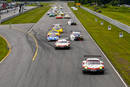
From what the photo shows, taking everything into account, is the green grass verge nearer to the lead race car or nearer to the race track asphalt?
the race track asphalt

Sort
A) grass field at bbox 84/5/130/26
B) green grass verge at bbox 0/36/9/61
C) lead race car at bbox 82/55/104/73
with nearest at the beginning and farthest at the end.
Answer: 1. lead race car at bbox 82/55/104/73
2. green grass verge at bbox 0/36/9/61
3. grass field at bbox 84/5/130/26

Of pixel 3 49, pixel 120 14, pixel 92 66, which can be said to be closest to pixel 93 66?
pixel 92 66

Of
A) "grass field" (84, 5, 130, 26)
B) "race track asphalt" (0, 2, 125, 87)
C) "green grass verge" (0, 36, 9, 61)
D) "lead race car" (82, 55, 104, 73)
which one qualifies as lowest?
"grass field" (84, 5, 130, 26)

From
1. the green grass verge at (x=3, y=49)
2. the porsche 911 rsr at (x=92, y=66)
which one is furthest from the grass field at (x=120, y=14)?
the porsche 911 rsr at (x=92, y=66)

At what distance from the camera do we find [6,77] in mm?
24047

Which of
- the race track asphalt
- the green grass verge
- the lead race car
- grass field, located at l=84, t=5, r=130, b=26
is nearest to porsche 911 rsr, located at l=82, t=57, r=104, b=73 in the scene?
the lead race car

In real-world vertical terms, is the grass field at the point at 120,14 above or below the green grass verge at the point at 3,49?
below

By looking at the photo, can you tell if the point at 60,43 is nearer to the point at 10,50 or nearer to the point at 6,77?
the point at 10,50

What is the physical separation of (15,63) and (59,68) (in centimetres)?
540

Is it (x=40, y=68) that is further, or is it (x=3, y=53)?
(x=3, y=53)

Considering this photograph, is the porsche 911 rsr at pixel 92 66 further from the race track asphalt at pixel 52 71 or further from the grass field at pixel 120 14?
the grass field at pixel 120 14

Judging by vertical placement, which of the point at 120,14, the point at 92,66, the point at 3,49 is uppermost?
the point at 92,66

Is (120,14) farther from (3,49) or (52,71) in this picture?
(52,71)

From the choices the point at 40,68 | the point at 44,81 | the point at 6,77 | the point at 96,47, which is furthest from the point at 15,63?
the point at 96,47
